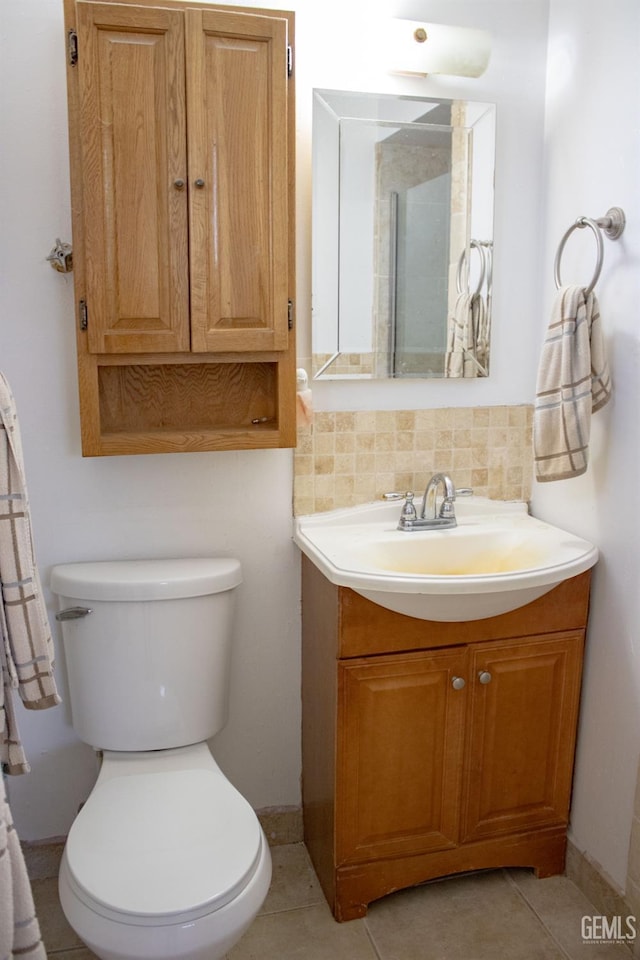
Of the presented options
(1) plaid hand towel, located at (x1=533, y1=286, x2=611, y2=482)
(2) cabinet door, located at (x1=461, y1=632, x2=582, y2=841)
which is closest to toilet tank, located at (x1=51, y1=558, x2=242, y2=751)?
(2) cabinet door, located at (x1=461, y1=632, x2=582, y2=841)

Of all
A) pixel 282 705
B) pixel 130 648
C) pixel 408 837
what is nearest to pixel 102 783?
pixel 130 648

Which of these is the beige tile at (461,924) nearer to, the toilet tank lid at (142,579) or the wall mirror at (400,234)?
the toilet tank lid at (142,579)

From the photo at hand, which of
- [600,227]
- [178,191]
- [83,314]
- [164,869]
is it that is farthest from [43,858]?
[600,227]

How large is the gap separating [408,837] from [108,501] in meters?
1.06

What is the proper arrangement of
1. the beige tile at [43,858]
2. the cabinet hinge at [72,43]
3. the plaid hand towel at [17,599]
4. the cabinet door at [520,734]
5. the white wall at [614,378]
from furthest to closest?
1. the beige tile at [43,858]
2. the cabinet door at [520,734]
3. the white wall at [614,378]
4. the cabinet hinge at [72,43]
5. the plaid hand towel at [17,599]

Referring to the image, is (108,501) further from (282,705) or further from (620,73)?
(620,73)

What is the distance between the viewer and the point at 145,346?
179cm

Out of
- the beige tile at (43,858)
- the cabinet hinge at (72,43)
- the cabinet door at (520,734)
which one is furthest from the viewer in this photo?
the beige tile at (43,858)

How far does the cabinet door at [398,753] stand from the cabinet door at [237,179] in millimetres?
789

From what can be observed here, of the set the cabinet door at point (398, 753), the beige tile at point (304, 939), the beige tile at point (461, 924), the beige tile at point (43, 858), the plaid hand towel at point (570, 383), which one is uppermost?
the plaid hand towel at point (570, 383)

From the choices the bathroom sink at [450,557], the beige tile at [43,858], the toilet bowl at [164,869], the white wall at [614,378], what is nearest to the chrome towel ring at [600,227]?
the white wall at [614,378]

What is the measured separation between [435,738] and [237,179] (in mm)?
1316

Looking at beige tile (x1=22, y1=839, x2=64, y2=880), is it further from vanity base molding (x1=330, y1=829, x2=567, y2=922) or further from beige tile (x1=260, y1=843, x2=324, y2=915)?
vanity base molding (x1=330, y1=829, x2=567, y2=922)

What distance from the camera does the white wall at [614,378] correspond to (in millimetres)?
1843
